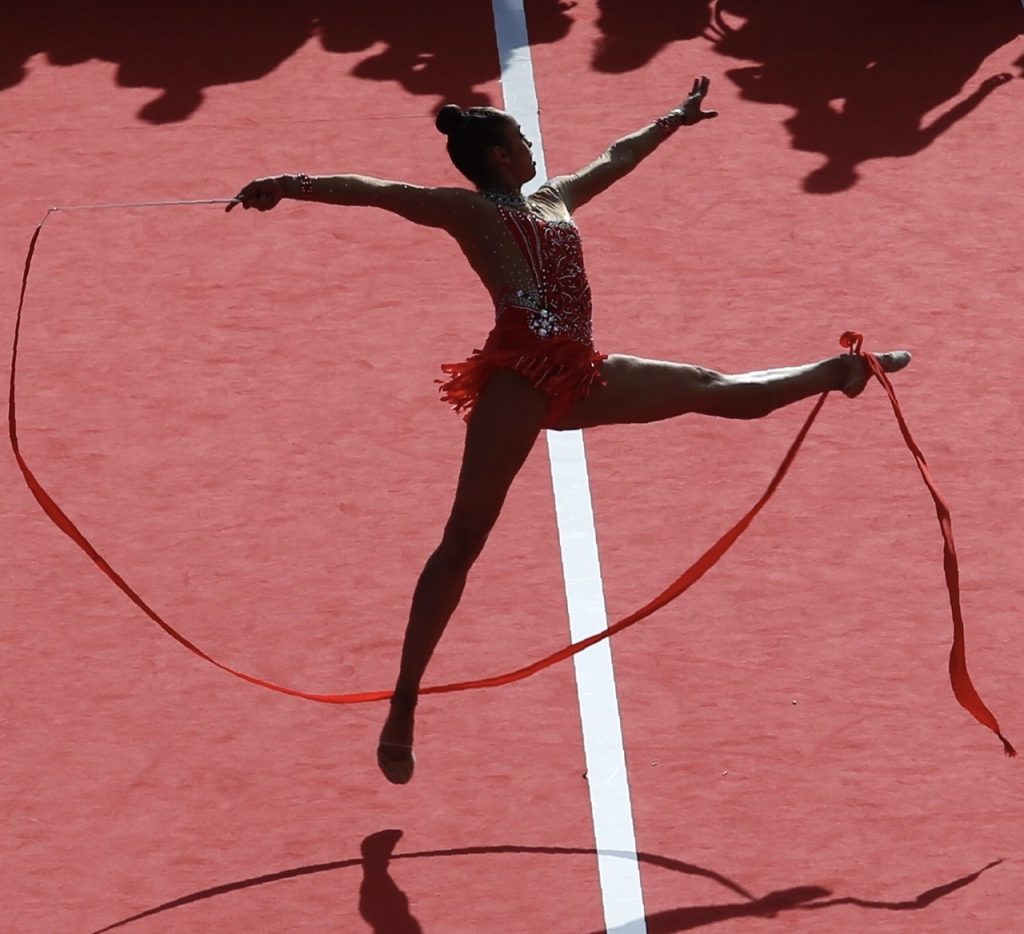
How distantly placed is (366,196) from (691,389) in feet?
3.81

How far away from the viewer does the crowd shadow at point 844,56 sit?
10.7 m

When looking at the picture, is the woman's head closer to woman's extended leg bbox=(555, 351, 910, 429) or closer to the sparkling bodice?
the sparkling bodice

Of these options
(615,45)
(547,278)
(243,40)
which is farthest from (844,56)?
(547,278)

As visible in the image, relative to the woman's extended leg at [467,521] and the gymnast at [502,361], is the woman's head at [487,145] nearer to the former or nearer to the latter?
the gymnast at [502,361]

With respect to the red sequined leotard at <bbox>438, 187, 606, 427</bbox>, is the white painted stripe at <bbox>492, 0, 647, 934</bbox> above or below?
below

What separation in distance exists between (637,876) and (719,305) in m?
3.34

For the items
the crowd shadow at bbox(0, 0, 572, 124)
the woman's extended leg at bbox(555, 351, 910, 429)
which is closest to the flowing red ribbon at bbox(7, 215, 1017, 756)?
the woman's extended leg at bbox(555, 351, 910, 429)

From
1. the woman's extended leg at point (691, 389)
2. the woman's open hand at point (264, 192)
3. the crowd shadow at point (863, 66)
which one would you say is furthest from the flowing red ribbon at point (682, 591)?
the crowd shadow at point (863, 66)

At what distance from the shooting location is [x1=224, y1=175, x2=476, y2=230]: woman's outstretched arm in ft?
20.4

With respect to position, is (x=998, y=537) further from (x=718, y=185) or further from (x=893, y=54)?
(x=893, y=54)

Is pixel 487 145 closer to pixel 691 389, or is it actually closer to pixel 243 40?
pixel 691 389

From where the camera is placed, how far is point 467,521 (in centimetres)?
657

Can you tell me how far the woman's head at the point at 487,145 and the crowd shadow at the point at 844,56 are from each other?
3883mm

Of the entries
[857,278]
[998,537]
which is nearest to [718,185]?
[857,278]
